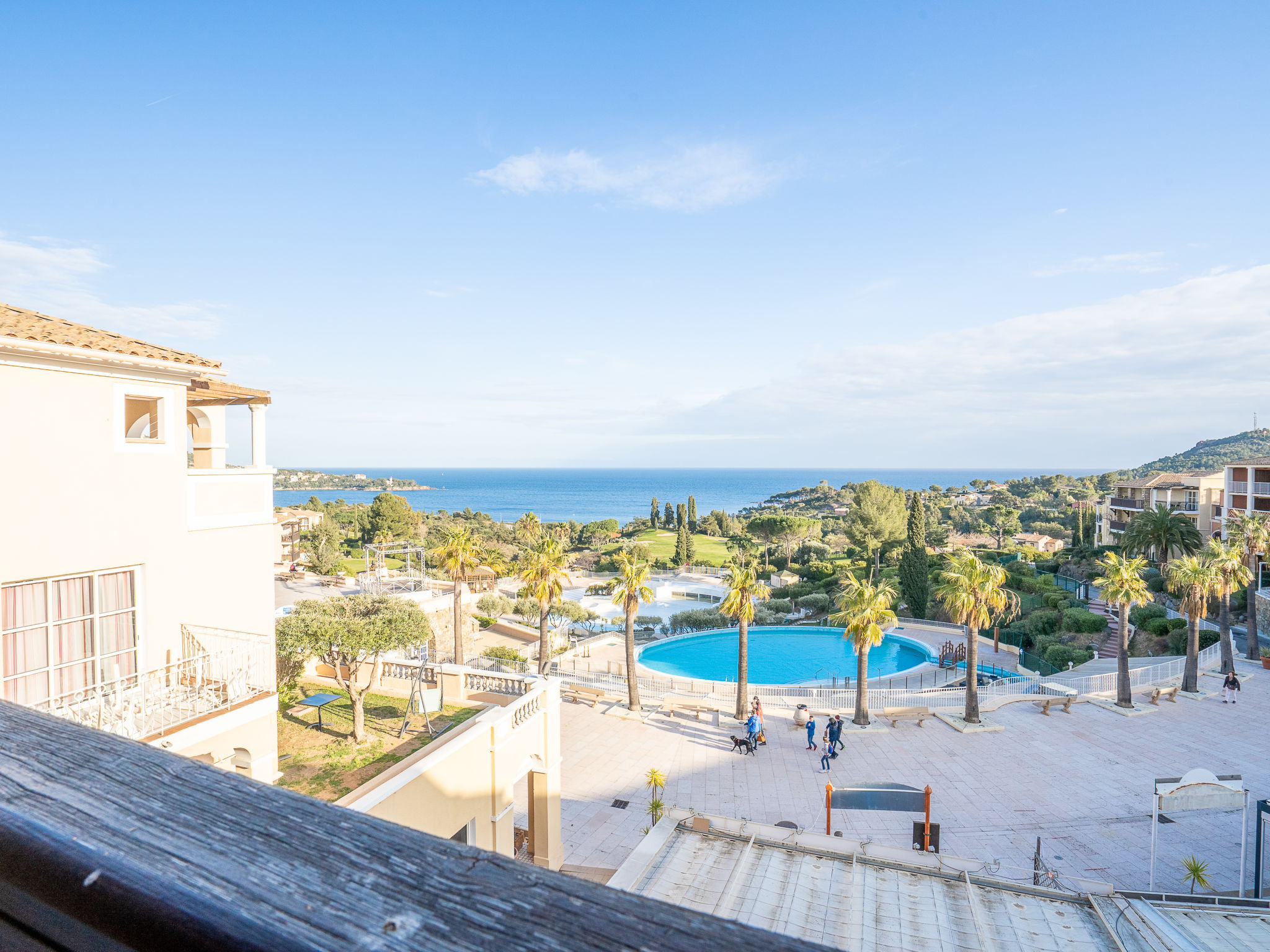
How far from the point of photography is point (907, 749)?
18719 mm

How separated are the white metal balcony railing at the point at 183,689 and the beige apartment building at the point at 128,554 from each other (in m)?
0.02

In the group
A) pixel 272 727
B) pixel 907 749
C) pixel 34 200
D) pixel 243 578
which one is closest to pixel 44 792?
pixel 272 727

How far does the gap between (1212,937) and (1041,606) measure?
28.3m

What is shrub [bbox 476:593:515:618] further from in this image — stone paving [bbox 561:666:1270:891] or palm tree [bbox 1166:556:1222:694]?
palm tree [bbox 1166:556:1222:694]

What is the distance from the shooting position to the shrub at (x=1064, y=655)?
1072 inches

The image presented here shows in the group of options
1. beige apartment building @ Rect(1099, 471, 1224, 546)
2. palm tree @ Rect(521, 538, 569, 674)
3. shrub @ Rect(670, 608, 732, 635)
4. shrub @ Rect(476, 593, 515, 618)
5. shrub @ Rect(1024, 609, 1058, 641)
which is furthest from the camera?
beige apartment building @ Rect(1099, 471, 1224, 546)

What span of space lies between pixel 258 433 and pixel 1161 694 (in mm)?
27337

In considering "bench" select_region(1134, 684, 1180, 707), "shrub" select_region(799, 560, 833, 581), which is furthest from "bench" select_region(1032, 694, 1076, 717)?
"shrub" select_region(799, 560, 833, 581)

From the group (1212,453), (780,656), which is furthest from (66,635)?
(1212,453)

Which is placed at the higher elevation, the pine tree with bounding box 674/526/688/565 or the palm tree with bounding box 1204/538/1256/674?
the palm tree with bounding box 1204/538/1256/674

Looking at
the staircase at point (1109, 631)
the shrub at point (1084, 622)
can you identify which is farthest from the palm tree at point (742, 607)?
the shrub at point (1084, 622)

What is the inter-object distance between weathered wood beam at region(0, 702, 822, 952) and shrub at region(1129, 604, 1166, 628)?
122 feet

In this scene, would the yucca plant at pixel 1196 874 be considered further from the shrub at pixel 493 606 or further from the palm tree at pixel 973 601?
the shrub at pixel 493 606

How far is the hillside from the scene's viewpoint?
379 feet
